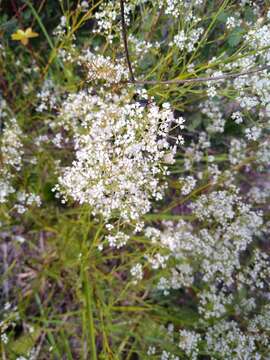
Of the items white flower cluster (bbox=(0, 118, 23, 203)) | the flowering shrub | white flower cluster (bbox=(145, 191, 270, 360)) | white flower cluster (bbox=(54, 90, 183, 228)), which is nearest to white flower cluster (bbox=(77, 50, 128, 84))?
the flowering shrub

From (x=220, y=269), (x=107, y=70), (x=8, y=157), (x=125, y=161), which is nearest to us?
(x=125, y=161)

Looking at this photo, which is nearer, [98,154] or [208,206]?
[98,154]

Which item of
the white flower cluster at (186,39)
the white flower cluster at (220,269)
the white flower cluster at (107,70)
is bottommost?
the white flower cluster at (220,269)

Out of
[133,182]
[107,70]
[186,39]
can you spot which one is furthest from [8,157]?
[186,39]

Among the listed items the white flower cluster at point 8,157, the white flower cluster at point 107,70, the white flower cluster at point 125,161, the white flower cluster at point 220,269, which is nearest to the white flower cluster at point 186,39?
the white flower cluster at point 107,70

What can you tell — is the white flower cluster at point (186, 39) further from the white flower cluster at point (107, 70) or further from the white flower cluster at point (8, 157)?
the white flower cluster at point (8, 157)

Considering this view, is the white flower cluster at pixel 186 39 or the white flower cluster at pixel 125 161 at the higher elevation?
the white flower cluster at pixel 186 39

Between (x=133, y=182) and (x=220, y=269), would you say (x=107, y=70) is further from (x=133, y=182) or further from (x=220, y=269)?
(x=220, y=269)

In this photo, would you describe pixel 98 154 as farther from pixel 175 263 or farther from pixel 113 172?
pixel 175 263

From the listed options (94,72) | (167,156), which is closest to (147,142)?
(167,156)
